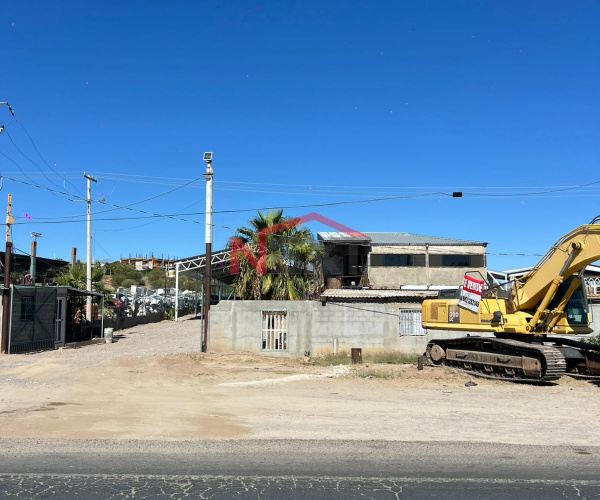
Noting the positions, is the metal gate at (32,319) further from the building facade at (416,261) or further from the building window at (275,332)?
the building facade at (416,261)

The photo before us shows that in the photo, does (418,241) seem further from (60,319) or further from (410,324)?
(60,319)

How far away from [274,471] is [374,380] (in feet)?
29.7

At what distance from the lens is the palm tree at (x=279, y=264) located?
914 inches

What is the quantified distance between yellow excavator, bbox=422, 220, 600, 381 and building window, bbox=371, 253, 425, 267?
11.8m

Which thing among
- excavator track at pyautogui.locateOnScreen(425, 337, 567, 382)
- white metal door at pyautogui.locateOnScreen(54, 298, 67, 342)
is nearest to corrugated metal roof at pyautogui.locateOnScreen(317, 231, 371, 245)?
excavator track at pyautogui.locateOnScreen(425, 337, 567, 382)

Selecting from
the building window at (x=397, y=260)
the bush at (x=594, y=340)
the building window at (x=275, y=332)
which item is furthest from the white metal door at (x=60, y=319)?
the bush at (x=594, y=340)

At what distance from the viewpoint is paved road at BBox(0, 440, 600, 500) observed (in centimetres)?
559

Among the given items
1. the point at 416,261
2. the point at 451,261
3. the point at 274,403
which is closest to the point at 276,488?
the point at 274,403

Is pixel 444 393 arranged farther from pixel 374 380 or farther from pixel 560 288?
pixel 560 288

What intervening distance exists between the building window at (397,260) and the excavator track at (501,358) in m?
10.8

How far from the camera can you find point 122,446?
7629mm

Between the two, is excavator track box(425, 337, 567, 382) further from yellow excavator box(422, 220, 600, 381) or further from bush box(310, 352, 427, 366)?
bush box(310, 352, 427, 366)

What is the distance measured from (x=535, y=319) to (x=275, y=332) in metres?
9.84

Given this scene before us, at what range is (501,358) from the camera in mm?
15656
